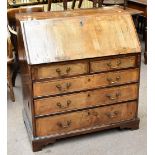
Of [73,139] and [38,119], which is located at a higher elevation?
[38,119]

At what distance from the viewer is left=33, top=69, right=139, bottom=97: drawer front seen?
1.84 metres

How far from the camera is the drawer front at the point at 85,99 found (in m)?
1.89

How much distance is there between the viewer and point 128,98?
211 centimetres

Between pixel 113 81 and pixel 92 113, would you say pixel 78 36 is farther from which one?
pixel 92 113

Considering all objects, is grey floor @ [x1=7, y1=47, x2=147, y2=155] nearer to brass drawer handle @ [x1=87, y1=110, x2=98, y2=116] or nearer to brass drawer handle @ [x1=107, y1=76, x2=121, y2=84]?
brass drawer handle @ [x1=87, y1=110, x2=98, y2=116]

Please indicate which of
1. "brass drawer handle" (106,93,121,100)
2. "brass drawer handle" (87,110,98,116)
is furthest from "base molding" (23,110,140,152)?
"brass drawer handle" (106,93,121,100)

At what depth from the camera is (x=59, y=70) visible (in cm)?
183

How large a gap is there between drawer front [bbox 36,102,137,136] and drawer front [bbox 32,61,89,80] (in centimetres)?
30
